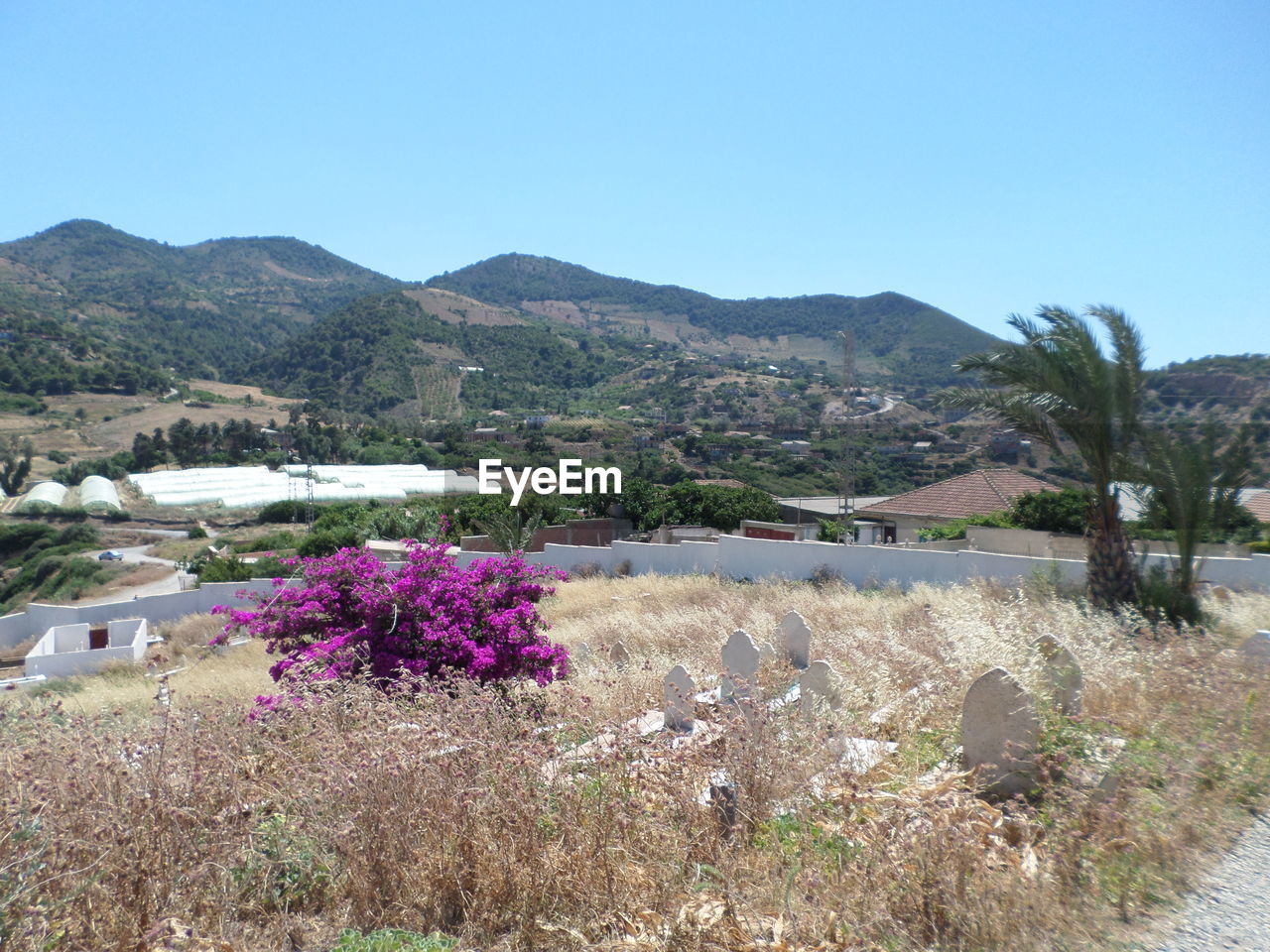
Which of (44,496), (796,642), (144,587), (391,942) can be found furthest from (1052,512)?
(44,496)

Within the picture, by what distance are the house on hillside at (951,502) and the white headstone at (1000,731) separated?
23.0m

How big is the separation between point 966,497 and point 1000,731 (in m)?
25.9

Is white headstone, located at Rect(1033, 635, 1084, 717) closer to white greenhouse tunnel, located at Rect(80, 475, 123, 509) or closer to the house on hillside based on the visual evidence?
the house on hillside

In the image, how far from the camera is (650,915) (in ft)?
11.0

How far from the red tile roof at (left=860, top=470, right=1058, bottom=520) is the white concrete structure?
23.1 m

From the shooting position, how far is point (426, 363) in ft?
325

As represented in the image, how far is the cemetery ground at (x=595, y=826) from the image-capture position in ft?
11.0

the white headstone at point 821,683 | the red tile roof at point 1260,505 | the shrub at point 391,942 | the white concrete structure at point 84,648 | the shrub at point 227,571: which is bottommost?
the white concrete structure at point 84,648

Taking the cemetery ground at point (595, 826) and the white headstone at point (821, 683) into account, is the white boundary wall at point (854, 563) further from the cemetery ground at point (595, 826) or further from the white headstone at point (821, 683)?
the cemetery ground at point (595, 826)

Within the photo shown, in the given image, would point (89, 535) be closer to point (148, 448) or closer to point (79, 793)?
point (148, 448)

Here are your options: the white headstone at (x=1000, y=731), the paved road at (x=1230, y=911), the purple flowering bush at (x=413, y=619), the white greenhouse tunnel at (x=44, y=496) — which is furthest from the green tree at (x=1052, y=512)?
the white greenhouse tunnel at (x=44, y=496)

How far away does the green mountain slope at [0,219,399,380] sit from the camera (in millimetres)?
117188

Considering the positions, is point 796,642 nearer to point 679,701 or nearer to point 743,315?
point 679,701

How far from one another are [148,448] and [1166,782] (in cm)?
7846
